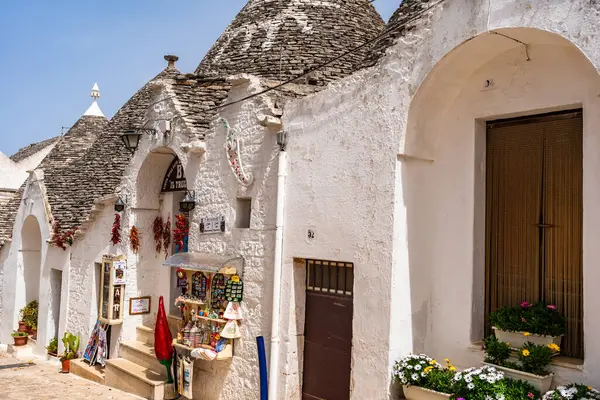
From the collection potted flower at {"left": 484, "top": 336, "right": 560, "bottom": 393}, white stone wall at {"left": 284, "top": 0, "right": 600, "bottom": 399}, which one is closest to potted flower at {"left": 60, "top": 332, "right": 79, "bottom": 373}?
white stone wall at {"left": 284, "top": 0, "right": 600, "bottom": 399}

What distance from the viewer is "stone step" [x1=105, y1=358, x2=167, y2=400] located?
32.0ft

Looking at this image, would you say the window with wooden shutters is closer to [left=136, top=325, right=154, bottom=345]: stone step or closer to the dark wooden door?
the dark wooden door

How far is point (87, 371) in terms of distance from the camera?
480 inches

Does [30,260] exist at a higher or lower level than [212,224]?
lower

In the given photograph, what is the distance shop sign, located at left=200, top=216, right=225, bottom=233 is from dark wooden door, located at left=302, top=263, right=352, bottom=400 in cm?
209

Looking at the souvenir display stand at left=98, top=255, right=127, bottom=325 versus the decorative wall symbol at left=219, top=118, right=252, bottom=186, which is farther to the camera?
the souvenir display stand at left=98, top=255, right=127, bottom=325

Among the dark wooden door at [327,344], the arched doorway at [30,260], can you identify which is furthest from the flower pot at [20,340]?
the dark wooden door at [327,344]

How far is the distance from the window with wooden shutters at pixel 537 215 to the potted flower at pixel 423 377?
88 centimetres

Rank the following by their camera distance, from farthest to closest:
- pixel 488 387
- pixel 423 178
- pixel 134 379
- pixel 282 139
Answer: pixel 134 379
pixel 282 139
pixel 423 178
pixel 488 387

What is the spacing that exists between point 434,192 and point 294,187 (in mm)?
1943

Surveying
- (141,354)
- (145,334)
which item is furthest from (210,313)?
(145,334)

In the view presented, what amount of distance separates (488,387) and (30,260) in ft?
A: 49.7

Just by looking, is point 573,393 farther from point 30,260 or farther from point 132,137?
point 30,260

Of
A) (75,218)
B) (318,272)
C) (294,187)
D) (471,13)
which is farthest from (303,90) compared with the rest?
(75,218)
